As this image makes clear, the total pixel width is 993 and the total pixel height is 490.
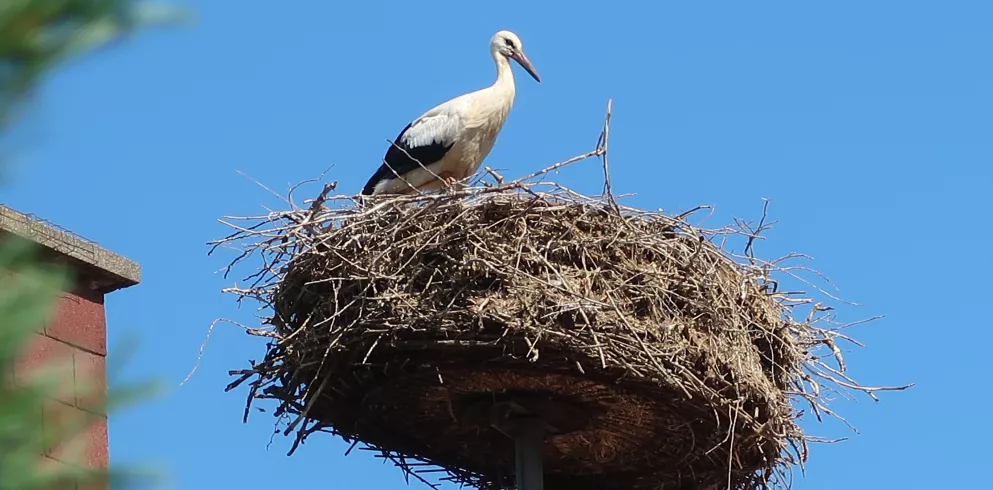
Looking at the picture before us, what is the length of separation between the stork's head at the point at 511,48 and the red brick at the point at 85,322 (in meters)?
4.00

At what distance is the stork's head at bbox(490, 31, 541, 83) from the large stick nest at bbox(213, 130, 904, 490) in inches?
115

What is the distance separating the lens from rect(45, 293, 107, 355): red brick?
16.7 feet

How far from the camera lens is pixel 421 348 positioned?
5406 mm

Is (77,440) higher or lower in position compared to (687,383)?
lower

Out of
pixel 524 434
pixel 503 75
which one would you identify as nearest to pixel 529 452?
pixel 524 434

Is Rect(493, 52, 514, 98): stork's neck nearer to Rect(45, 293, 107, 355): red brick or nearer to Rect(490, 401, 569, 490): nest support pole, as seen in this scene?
Rect(490, 401, 569, 490): nest support pole

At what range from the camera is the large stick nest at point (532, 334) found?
5383mm

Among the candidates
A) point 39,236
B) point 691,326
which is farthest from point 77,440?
point 691,326

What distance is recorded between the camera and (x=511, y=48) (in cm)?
877

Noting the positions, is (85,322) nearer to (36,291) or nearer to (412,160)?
(412,160)

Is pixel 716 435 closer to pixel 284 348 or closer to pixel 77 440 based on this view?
pixel 284 348

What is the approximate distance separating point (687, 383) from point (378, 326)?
1.18 metres

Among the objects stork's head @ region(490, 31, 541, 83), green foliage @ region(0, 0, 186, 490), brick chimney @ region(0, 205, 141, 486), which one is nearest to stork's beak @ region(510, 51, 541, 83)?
stork's head @ region(490, 31, 541, 83)

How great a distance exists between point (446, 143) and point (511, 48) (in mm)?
1020
